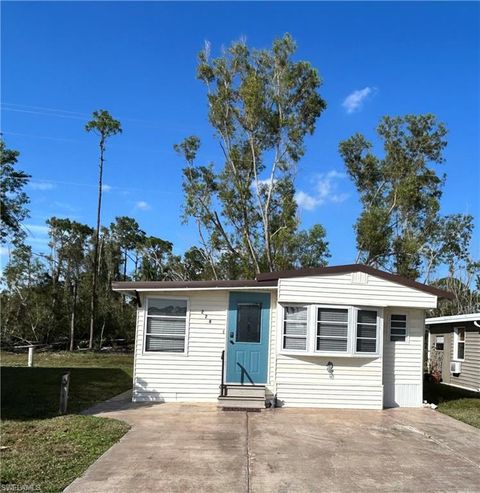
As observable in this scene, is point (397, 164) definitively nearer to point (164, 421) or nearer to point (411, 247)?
point (411, 247)

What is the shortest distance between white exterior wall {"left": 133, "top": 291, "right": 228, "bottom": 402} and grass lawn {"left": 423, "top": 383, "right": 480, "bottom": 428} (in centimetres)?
496

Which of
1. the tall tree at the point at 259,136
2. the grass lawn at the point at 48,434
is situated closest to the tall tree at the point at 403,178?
the tall tree at the point at 259,136

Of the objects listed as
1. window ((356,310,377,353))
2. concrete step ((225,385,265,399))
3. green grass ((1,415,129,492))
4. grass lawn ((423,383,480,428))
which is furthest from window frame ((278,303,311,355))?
green grass ((1,415,129,492))

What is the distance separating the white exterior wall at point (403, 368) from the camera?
11.8 meters

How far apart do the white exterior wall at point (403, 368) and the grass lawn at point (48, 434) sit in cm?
603

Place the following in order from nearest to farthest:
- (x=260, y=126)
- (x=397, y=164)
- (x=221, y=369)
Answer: (x=221, y=369)
(x=260, y=126)
(x=397, y=164)

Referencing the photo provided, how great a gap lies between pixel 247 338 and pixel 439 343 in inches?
497

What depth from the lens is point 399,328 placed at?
1192 centimetres

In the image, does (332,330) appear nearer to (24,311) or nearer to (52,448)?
(52,448)

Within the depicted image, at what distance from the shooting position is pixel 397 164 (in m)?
27.9

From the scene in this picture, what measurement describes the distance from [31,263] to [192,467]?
1325 inches

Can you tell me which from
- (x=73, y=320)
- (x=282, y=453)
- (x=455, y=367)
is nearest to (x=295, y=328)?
(x=282, y=453)

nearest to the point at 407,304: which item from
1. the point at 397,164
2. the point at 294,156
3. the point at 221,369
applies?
the point at 221,369

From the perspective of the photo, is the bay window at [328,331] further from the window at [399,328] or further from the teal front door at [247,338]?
the window at [399,328]
